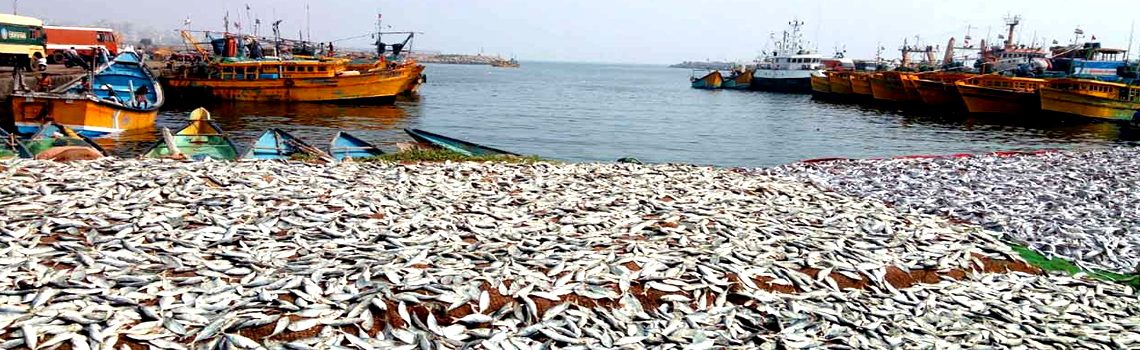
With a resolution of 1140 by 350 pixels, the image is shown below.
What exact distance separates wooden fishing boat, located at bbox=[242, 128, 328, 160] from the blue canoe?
2.23 ft

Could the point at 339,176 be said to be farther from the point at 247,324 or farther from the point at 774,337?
the point at 774,337

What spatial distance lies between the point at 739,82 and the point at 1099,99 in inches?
1659

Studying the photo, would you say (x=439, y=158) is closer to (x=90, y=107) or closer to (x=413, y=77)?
(x=90, y=107)

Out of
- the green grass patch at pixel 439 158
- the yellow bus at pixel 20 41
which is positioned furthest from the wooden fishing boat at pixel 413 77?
the green grass patch at pixel 439 158

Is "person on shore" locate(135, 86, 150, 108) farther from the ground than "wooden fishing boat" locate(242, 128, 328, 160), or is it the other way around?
"person on shore" locate(135, 86, 150, 108)

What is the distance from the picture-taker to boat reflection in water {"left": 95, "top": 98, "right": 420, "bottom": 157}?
1029 inches

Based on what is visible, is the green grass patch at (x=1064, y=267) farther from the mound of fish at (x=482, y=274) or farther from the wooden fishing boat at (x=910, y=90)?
the wooden fishing boat at (x=910, y=90)

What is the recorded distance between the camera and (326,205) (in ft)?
27.6

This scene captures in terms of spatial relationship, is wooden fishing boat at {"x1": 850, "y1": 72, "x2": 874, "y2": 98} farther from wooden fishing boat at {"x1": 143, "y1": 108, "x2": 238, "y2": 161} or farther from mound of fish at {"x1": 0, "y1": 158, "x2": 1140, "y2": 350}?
mound of fish at {"x1": 0, "y1": 158, "x2": 1140, "y2": 350}

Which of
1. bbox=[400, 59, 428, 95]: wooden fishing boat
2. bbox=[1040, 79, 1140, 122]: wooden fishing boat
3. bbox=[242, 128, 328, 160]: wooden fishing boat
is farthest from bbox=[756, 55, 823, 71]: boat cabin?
bbox=[242, 128, 328, 160]: wooden fishing boat

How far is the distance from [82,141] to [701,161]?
697 inches

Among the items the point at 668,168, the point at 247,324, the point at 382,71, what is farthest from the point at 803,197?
the point at 382,71

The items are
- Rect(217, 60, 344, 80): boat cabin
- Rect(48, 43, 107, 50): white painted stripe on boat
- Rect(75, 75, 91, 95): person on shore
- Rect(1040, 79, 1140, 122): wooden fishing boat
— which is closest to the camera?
Rect(75, 75, 91, 95): person on shore

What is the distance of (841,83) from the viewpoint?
2441 inches
